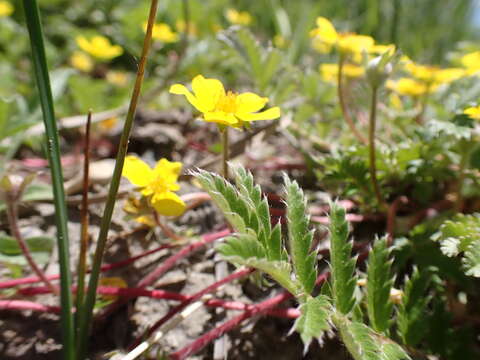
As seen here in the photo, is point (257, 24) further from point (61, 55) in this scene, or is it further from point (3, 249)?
point (3, 249)

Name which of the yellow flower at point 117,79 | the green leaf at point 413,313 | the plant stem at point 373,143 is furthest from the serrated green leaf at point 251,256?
the yellow flower at point 117,79

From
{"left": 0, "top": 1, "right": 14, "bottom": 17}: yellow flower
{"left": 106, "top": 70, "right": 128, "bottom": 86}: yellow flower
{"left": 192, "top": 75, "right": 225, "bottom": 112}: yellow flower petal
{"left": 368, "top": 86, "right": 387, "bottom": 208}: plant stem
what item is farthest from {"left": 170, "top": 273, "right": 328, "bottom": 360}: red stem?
{"left": 0, "top": 1, "right": 14, "bottom": 17}: yellow flower

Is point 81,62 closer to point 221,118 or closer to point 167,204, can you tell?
point 167,204

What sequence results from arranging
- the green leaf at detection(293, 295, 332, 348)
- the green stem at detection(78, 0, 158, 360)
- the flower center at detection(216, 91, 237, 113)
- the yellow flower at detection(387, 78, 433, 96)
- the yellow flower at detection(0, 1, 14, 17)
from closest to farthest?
the green leaf at detection(293, 295, 332, 348)
the green stem at detection(78, 0, 158, 360)
the flower center at detection(216, 91, 237, 113)
the yellow flower at detection(387, 78, 433, 96)
the yellow flower at detection(0, 1, 14, 17)

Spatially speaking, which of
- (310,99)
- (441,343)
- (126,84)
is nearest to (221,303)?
(441,343)

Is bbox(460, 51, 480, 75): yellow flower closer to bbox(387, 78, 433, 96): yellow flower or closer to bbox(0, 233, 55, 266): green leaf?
bbox(387, 78, 433, 96): yellow flower
